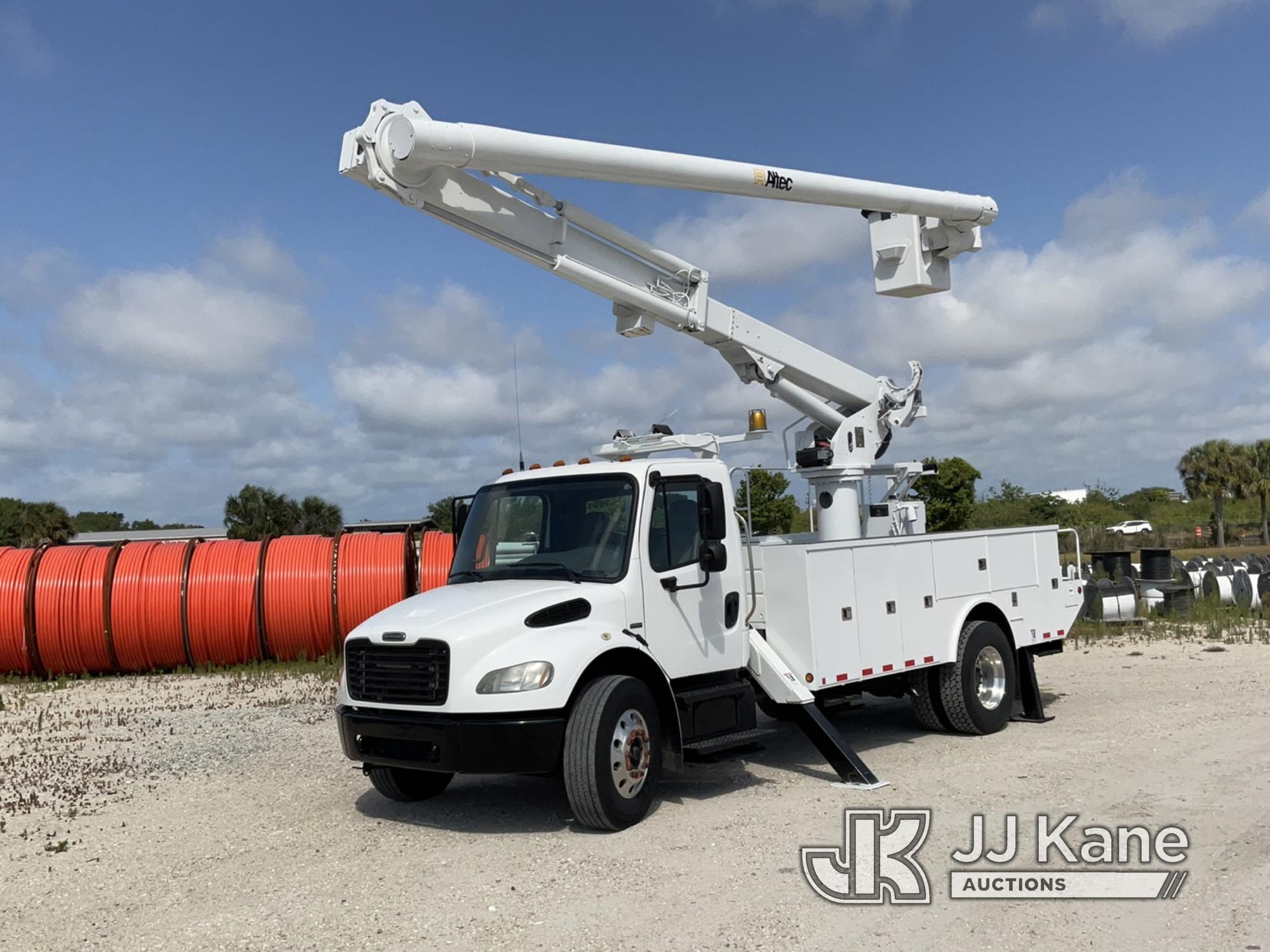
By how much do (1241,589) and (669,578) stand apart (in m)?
17.6

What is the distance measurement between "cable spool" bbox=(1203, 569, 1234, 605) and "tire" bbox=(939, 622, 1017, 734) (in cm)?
1262

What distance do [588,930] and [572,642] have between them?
2.14 metres

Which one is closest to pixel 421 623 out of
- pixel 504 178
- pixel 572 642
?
pixel 572 642

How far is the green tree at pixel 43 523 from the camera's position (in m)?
49.5

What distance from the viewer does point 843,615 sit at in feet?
30.9

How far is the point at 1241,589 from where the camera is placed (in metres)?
21.8

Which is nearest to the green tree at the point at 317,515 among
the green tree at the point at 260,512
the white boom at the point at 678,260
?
the green tree at the point at 260,512

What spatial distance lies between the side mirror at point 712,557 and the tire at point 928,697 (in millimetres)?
2981

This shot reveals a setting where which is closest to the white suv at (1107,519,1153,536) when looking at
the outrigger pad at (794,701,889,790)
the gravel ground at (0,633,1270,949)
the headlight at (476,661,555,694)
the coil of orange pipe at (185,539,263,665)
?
the coil of orange pipe at (185,539,263,665)

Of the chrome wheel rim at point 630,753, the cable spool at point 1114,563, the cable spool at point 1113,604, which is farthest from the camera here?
the cable spool at point 1114,563

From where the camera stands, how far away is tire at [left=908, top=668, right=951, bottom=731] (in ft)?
A: 34.9

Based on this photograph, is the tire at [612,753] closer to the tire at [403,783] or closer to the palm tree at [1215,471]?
the tire at [403,783]

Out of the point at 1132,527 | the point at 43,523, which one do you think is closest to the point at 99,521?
the point at 43,523

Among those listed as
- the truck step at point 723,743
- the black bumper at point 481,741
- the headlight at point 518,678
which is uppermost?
the headlight at point 518,678
